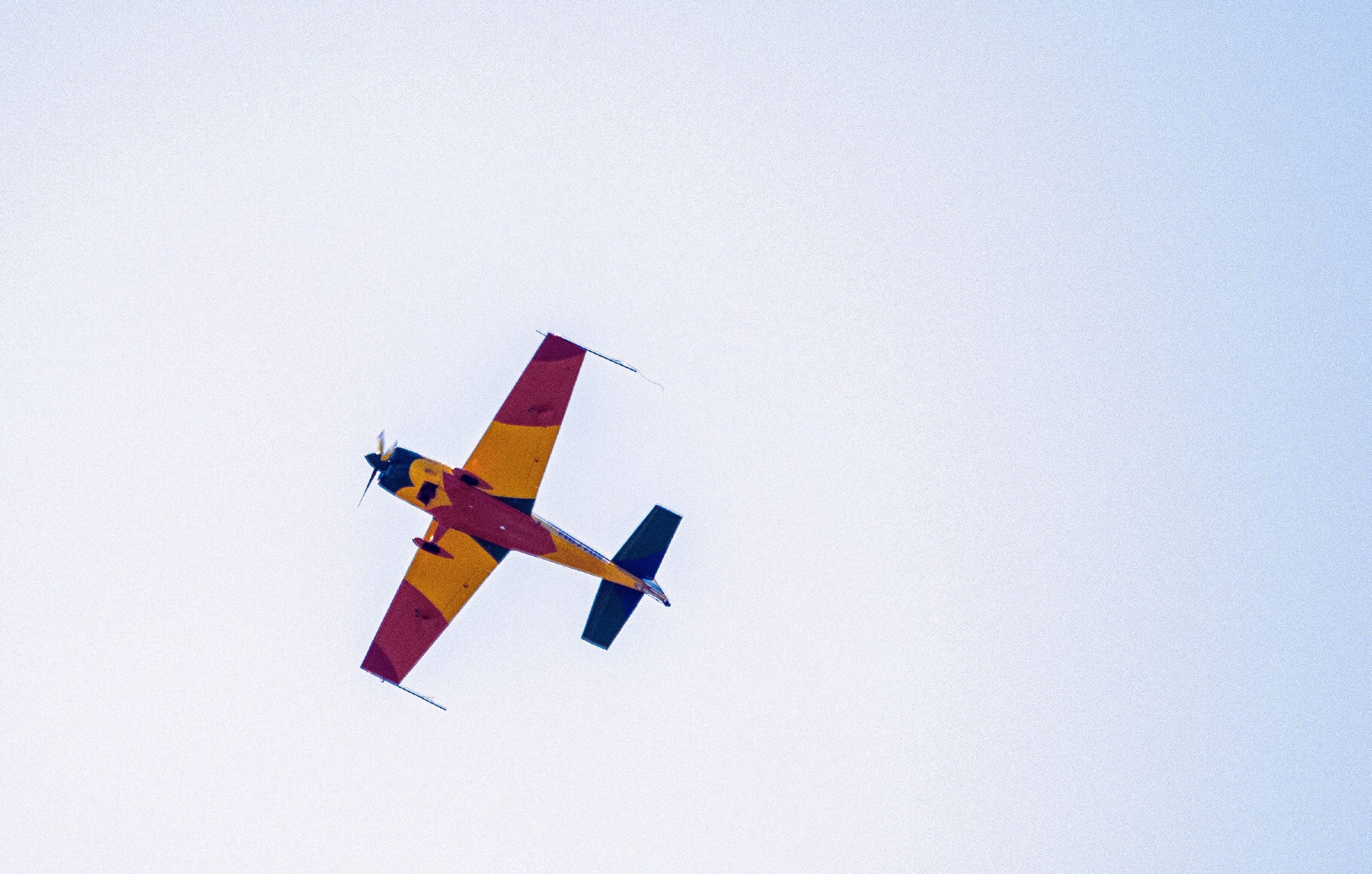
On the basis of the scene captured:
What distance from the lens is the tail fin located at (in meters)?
31.4

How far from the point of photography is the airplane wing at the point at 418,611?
33406 millimetres

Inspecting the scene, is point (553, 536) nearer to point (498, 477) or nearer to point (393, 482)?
point (498, 477)

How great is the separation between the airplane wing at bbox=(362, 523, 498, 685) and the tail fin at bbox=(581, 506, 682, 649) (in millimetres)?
4053

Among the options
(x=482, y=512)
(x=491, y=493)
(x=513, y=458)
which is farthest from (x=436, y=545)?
(x=513, y=458)

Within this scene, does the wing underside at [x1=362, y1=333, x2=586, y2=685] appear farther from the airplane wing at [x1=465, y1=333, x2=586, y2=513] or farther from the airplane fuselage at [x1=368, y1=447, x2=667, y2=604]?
the airplane fuselage at [x1=368, y1=447, x2=667, y2=604]

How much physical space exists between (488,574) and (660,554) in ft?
18.9

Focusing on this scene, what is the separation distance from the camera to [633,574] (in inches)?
1244

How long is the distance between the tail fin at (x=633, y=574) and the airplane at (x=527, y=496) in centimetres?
2

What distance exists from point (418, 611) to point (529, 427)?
24.7 ft

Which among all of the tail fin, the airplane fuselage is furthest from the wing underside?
the tail fin

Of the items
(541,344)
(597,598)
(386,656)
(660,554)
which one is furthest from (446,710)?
(541,344)

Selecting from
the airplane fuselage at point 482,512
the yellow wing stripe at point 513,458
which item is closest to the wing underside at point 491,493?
the yellow wing stripe at point 513,458

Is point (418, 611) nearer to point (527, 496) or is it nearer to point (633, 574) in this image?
point (527, 496)

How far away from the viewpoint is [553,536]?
31766mm
